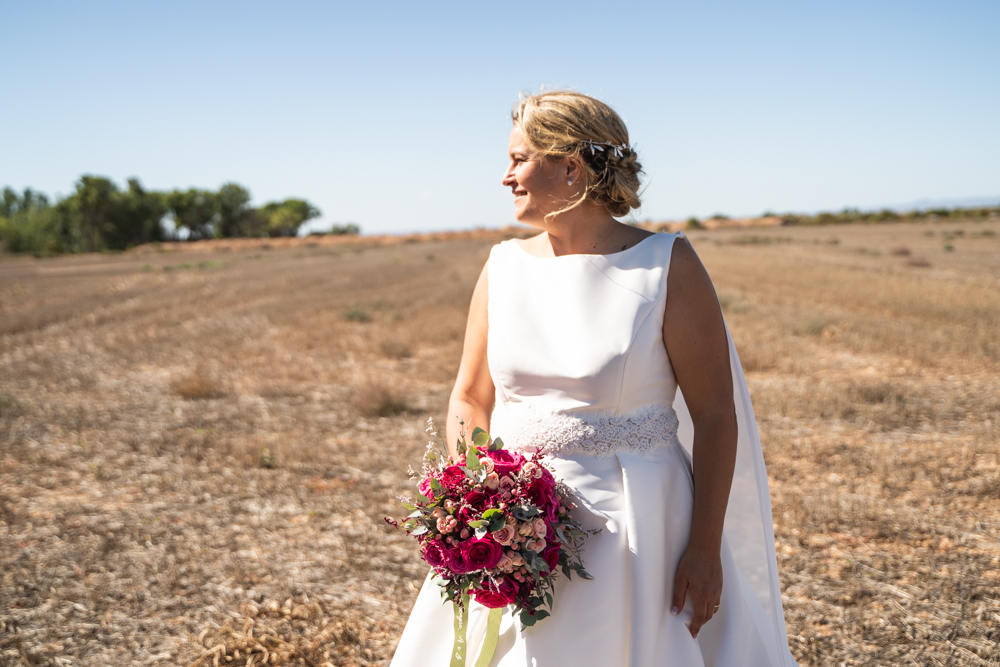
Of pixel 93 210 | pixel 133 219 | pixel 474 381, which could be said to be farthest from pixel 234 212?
pixel 474 381

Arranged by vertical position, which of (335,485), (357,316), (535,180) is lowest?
(335,485)

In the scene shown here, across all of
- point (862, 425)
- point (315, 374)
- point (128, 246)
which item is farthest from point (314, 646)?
point (128, 246)

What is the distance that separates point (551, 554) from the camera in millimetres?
1629

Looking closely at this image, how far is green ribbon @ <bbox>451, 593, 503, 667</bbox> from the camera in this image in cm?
177

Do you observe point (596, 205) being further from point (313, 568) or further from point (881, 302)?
point (881, 302)

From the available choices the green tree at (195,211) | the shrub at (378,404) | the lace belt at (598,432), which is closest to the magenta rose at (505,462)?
the lace belt at (598,432)

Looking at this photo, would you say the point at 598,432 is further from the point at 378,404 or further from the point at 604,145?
the point at 378,404

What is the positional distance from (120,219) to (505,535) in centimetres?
9917

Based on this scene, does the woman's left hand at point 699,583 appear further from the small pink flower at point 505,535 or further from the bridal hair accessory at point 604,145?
the bridal hair accessory at point 604,145

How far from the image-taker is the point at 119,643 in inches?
135

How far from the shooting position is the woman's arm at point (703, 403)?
172 centimetres

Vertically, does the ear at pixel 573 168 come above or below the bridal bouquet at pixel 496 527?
above

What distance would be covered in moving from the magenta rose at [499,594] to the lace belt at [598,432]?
1.26 ft

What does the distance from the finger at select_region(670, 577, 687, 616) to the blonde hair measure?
1.09 metres
